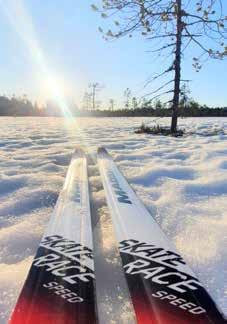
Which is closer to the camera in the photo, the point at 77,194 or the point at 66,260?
the point at 66,260

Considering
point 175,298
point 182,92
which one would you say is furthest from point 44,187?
point 182,92

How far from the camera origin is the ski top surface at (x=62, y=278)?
3.48 ft

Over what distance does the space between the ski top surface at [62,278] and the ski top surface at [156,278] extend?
0.16 metres

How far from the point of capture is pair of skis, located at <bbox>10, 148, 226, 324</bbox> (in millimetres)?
1055

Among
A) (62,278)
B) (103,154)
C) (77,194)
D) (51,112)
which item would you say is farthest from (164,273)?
(51,112)

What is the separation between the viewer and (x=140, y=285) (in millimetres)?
1225

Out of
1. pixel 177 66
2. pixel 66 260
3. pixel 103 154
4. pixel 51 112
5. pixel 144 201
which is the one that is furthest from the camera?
pixel 51 112

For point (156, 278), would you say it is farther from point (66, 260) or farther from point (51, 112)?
point (51, 112)

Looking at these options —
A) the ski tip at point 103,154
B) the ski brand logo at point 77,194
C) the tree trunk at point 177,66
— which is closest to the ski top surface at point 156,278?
the ski brand logo at point 77,194

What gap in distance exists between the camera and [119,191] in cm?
252

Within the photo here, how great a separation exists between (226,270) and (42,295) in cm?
78

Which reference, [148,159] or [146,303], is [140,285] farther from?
[148,159]

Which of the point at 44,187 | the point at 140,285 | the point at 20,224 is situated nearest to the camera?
the point at 140,285

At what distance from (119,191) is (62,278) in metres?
1.29
